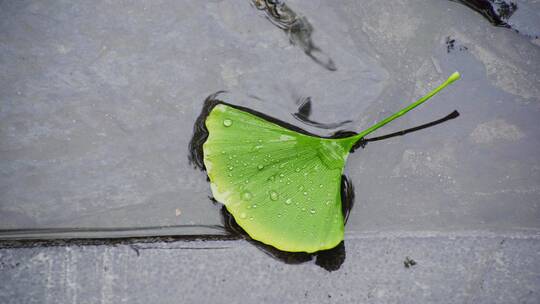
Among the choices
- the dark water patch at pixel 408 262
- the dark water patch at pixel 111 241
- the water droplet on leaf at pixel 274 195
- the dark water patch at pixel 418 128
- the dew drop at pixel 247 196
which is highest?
the dark water patch at pixel 418 128

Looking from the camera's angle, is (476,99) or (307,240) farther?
(476,99)

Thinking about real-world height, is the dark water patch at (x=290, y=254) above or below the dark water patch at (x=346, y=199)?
below

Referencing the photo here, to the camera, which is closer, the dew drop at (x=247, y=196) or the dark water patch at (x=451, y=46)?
the dew drop at (x=247, y=196)

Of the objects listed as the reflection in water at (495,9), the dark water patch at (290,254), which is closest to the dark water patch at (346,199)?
the dark water patch at (290,254)

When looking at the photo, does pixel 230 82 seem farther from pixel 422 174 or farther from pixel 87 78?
pixel 422 174

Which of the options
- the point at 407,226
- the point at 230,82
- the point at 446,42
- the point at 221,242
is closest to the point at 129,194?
the point at 221,242

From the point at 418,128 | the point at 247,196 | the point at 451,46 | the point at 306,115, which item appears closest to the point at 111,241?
the point at 247,196

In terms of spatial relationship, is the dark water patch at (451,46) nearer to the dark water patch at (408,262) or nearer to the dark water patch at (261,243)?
the dark water patch at (261,243)
